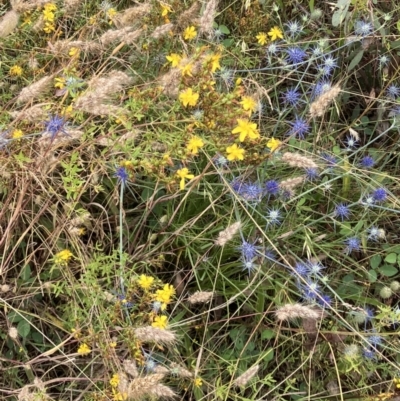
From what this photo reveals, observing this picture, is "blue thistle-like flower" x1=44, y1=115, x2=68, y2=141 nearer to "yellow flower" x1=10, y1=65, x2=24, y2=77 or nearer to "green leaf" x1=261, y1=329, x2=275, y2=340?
"yellow flower" x1=10, y1=65, x2=24, y2=77

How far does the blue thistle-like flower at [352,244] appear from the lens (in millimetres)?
1545

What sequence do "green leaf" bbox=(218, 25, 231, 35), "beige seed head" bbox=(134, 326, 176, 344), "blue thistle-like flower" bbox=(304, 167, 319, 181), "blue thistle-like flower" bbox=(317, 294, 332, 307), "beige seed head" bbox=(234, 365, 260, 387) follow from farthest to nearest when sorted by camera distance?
"green leaf" bbox=(218, 25, 231, 35) → "blue thistle-like flower" bbox=(304, 167, 319, 181) → "blue thistle-like flower" bbox=(317, 294, 332, 307) → "beige seed head" bbox=(234, 365, 260, 387) → "beige seed head" bbox=(134, 326, 176, 344)

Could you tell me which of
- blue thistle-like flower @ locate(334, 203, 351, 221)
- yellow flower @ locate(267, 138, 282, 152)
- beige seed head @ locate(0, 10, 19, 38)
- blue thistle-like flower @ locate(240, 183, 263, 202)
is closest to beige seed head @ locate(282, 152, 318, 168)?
yellow flower @ locate(267, 138, 282, 152)

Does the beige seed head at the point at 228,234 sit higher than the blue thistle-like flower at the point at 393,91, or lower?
higher

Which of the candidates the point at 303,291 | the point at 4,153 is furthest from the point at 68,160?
the point at 303,291

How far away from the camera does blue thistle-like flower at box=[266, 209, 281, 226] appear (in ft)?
4.86

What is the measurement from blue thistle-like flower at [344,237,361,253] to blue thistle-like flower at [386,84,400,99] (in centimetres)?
45

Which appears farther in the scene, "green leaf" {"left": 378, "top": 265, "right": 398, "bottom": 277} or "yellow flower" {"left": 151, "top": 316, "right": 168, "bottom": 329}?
"green leaf" {"left": 378, "top": 265, "right": 398, "bottom": 277}

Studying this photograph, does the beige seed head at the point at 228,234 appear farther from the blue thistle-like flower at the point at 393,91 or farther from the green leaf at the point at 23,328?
the blue thistle-like flower at the point at 393,91

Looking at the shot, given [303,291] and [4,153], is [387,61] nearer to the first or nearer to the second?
[303,291]

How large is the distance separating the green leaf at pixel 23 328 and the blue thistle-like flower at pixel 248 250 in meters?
0.57

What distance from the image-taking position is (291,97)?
1.66 metres

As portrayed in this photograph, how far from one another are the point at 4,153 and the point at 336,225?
901mm

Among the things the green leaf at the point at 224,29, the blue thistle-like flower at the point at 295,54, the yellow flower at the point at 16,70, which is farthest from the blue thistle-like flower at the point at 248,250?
the yellow flower at the point at 16,70
